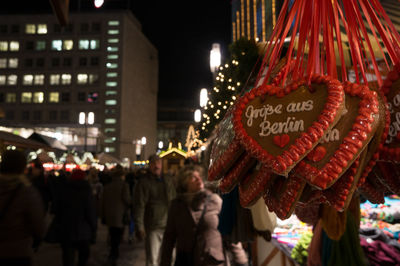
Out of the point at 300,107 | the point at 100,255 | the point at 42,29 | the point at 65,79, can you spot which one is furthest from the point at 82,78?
the point at 300,107

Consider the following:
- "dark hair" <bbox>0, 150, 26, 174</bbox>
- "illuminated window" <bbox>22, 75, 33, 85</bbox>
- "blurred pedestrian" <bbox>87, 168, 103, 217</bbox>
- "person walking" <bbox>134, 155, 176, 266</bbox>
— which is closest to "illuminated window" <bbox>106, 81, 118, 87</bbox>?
"illuminated window" <bbox>22, 75, 33, 85</bbox>

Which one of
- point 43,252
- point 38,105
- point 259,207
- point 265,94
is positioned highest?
point 38,105

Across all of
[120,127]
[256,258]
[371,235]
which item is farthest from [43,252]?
[120,127]

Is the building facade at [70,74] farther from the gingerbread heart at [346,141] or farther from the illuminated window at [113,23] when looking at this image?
the gingerbread heart at [346,141]

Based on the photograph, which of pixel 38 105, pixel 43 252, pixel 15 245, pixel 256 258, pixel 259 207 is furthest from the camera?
pixel 38 105

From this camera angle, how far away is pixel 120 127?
6119cm

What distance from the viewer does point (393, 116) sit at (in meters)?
0.88

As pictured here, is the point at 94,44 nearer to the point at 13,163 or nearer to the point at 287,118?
the point at 13,163

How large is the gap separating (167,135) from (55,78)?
34.6m

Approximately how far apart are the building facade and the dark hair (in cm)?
5830

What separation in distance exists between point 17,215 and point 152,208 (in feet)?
8.99

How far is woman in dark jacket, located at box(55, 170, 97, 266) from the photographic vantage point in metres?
5.65

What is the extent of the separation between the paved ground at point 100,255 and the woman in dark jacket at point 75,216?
5.88ft

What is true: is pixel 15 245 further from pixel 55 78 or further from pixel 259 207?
pixel 55 78
